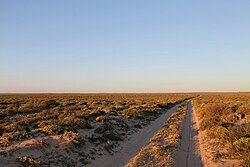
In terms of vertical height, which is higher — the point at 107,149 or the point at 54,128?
the point at 54,128

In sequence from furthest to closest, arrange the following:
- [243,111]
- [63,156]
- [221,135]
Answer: [243,111] → [221,135] → [63,156]

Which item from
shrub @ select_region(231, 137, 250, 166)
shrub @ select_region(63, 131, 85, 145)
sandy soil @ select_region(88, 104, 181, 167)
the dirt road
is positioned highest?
shrub @ select_region(231, 137, 250, 166)

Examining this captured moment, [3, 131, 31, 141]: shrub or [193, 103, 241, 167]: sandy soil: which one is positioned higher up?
[3, 131, 31, 141]: shrub

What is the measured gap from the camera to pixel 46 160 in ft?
36.1

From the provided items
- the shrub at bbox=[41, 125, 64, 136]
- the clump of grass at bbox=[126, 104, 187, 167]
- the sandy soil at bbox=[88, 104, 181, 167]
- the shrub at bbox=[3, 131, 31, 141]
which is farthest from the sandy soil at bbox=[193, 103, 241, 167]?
the shrub at bbox=[3, 131, 31, 141]

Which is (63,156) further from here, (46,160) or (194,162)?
(194,162)

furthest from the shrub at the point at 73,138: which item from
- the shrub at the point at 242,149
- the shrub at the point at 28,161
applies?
the shrub at the point at 242,149

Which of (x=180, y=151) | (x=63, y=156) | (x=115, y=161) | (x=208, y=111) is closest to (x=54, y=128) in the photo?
(x=63, y=156)

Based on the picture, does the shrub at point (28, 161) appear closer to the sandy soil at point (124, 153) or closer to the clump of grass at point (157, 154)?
the sandy soil at point (124, 153)

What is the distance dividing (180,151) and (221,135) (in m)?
3.16

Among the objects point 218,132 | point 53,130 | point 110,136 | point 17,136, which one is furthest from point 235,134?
point 17,136

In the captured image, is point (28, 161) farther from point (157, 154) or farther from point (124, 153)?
point (157, 154)

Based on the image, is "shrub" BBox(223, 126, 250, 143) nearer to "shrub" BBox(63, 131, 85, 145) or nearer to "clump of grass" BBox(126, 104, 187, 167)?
"clump of grass" BBox(126, 104, 187, 167)

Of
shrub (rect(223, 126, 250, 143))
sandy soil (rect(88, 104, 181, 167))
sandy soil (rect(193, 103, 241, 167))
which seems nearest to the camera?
sandy soil (rect(193, 103, 241, 167))
